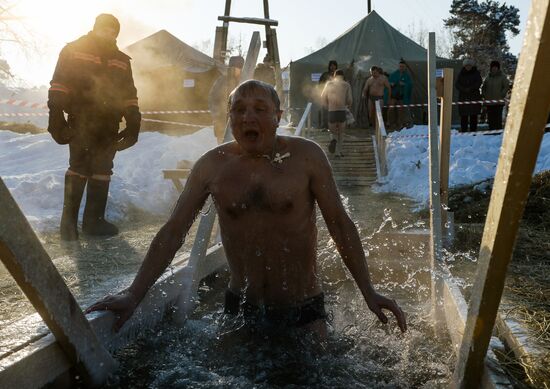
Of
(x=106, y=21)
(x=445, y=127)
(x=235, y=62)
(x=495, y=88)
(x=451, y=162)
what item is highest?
(x=106, y=21)

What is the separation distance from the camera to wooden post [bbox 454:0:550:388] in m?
1.39

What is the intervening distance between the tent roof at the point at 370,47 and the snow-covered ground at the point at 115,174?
4.47 metres

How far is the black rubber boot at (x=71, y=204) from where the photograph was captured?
582 cm

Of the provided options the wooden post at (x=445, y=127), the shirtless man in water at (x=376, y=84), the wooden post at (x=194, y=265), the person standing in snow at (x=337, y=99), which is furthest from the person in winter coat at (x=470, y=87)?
the wooden post at (x=194, y=265)

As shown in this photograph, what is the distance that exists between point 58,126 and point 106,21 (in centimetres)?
116

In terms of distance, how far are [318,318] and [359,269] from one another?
1.32ft

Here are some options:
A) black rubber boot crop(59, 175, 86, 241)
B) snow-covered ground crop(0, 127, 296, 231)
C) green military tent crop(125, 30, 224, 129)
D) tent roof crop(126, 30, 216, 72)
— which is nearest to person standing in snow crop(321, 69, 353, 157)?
snow-covered ground crop(0, 127, 296, 231)

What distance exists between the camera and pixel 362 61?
1919 cm

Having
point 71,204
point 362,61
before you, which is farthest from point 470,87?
point 71,204

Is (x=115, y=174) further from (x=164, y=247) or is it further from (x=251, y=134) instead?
(x=251, y=134)

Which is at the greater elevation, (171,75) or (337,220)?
(171,75)

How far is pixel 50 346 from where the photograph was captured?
237 centimetres

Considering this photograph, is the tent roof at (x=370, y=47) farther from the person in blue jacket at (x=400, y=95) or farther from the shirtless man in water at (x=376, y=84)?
the shirtless man in water at (x=376, y=84)

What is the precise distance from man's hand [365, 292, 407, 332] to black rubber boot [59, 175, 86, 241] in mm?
4070
